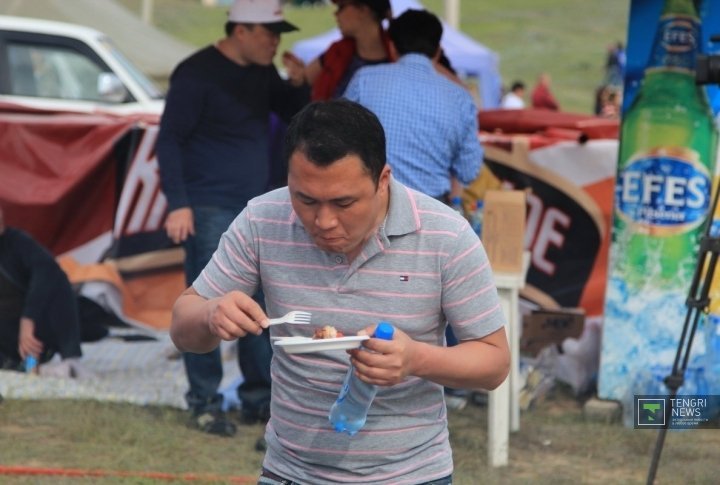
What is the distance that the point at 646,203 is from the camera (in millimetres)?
6629

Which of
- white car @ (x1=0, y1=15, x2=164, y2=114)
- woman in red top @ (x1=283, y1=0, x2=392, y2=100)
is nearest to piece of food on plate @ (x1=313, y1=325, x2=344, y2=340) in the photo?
→ woman in red top @ (x1=283, y1=0, x2=392, y2=100)

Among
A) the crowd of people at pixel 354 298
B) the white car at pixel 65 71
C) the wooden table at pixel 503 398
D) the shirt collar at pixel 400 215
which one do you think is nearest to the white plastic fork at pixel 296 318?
the crowd of people at pixel 354 298

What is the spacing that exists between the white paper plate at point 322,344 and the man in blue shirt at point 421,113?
11.1ft

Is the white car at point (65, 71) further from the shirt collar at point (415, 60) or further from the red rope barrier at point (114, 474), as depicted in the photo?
the red rope barrier at point (114, 474)

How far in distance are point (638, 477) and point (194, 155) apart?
2614 millimetres

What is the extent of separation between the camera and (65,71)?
41.1 feet

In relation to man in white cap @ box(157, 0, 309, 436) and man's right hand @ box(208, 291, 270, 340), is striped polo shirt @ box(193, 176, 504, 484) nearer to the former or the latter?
man's right hand @ box(208, 291, 270, 340)

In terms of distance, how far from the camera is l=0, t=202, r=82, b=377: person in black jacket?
721cm

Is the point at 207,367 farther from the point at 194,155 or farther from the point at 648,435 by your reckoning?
the point at 648,435

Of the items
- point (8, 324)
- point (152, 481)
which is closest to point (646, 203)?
point (152, 481)

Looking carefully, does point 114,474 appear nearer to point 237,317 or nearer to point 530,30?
point 237,317

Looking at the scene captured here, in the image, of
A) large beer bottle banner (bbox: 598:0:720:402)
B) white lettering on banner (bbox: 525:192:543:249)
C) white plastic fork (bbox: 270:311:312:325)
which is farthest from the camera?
white lettering on banner (bbox: 525:192:543:249)

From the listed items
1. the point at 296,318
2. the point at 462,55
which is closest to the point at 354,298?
the point at 296,318

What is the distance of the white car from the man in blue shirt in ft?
20.8
